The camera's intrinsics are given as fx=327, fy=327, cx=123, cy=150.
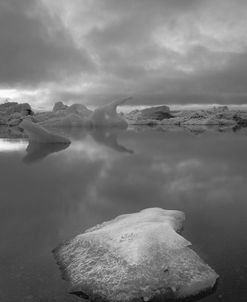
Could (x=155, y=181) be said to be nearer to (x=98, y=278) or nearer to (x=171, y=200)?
(x=171, y=200)

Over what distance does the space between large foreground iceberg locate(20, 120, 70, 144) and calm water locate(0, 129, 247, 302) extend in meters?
3.45

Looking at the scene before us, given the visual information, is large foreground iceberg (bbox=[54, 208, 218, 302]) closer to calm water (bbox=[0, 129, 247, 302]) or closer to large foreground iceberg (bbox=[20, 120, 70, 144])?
calm water (bbox=[0, 129, 247, 302])

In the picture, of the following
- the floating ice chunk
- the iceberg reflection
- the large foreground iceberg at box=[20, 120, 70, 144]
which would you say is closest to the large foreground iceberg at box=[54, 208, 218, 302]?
the iceberg reflection

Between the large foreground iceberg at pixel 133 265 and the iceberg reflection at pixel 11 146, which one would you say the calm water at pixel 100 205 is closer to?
the large foreground iceberg at pixel 133 265

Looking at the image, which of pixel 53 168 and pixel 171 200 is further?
pixel 53 168

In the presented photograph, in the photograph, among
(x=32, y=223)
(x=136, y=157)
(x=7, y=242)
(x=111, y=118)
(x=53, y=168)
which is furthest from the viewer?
(x=111, y=118)

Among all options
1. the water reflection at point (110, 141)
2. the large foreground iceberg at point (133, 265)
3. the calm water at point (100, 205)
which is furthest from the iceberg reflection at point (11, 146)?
the large foreground iceberg at point (133, 265)

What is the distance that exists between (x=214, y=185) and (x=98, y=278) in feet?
12.6

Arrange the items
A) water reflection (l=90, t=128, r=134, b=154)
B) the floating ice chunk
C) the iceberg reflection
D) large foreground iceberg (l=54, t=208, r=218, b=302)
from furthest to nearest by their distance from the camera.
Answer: the floating ice chunk
water reflection (l=90, t=128, r=134, b=154)
the iceberg reflection
large foreground iceberg (l=54, t=208, r=218, b=302)

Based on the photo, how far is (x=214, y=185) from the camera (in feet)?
19.0

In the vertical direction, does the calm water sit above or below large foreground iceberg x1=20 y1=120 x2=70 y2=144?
below

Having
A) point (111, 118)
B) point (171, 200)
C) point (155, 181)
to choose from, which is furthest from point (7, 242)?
point (111, 118)

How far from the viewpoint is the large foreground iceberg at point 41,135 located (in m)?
12.3

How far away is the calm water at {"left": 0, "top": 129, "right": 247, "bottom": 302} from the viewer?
2.54 meters
